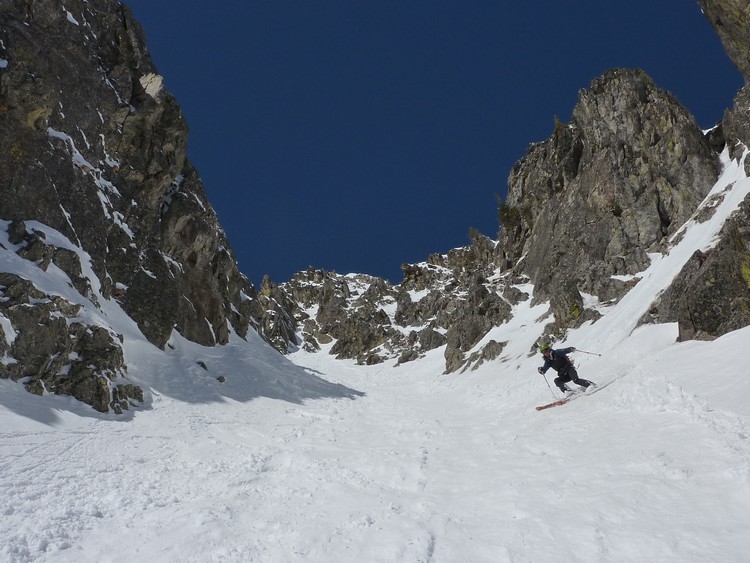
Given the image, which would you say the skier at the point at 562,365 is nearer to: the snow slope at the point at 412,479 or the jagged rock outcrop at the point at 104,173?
the snow slope at the point at 412,479

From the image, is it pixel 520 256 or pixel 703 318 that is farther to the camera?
pixel 520 256

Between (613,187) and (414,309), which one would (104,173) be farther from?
(414,309)

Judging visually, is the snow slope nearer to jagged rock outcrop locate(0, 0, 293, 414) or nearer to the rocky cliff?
the rocky cliff

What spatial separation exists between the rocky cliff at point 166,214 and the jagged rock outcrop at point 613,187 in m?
0.18

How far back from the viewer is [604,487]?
296 inches

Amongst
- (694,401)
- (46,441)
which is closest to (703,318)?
(694,401)

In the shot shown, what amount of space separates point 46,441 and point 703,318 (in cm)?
1835

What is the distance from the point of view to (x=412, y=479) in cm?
Answer: 960

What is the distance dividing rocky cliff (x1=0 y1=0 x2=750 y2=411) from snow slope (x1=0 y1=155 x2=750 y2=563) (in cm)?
319

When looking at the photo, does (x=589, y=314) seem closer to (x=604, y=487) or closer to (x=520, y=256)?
(x=604, y=487)

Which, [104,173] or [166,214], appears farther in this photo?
[166,214]

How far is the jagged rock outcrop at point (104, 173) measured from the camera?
23375mm

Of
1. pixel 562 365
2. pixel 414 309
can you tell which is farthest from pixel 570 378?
pixel 414 309

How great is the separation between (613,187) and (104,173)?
151ft
